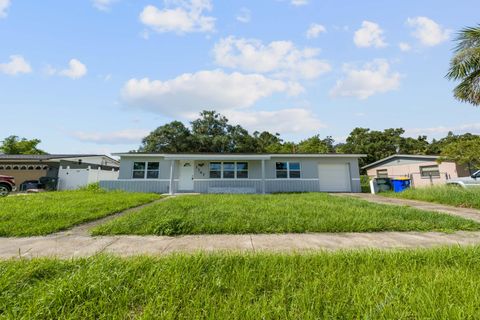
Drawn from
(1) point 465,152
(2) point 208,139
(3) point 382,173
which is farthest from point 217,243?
(2) point 208,139

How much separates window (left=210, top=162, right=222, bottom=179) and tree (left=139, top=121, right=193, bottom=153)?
15.7m

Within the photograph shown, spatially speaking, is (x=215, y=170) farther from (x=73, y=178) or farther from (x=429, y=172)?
(x=429, y=172)

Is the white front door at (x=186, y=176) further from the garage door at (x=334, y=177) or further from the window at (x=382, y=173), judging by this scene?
the window at (x=382, y=173)

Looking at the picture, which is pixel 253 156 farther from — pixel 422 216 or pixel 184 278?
pixel 184 278

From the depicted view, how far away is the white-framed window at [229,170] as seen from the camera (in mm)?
14453

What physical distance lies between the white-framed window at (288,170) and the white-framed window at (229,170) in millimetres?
2291

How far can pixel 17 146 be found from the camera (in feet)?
94.9

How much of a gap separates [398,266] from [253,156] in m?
11.4

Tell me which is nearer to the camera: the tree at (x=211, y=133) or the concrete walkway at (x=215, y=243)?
the concrete walkway at (x=215, y=243)

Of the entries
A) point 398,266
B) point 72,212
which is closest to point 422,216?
point 398,266

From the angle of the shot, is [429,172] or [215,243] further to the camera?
[429,172]

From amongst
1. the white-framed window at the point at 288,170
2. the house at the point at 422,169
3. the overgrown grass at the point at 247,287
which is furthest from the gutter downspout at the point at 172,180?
the house at the point at 422,169

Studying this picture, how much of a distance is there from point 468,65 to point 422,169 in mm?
10884

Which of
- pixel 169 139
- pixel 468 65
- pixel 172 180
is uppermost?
pixel 169 139
